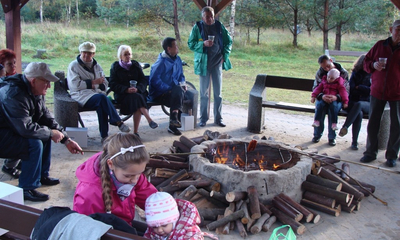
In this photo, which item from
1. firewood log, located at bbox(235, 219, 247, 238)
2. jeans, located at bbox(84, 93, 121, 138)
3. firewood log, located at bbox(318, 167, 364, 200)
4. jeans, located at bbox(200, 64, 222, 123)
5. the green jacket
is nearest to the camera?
firewood log, located at bbox(235, 219, 247, 238)

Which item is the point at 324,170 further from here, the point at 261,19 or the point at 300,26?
the point at 300,26

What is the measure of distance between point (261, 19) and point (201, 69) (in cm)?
1546

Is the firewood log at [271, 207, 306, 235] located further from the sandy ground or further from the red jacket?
the red jacket

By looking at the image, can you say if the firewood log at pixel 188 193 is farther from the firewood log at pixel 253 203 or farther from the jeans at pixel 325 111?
the jeans at pixel 325 111

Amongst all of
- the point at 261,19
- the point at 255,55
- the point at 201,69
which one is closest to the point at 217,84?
the point at 201,69

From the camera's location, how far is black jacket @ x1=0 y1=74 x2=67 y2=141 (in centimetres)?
398

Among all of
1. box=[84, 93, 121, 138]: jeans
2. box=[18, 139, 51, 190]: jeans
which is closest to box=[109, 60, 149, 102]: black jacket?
box=[84, 93, 121, 138]: jeans

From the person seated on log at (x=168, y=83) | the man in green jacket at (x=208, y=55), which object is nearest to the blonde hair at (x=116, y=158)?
the person seated on log at (x=168, y=83)

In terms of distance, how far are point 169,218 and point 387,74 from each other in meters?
4.26

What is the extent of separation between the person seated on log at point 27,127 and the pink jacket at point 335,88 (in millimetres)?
4160

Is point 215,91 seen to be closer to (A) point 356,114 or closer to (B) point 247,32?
(A) point 356,114

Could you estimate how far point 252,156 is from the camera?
493 centimetres

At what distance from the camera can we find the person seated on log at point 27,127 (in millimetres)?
4004

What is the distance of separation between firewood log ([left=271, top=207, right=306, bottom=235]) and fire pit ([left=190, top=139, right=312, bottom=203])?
197 millimetres
